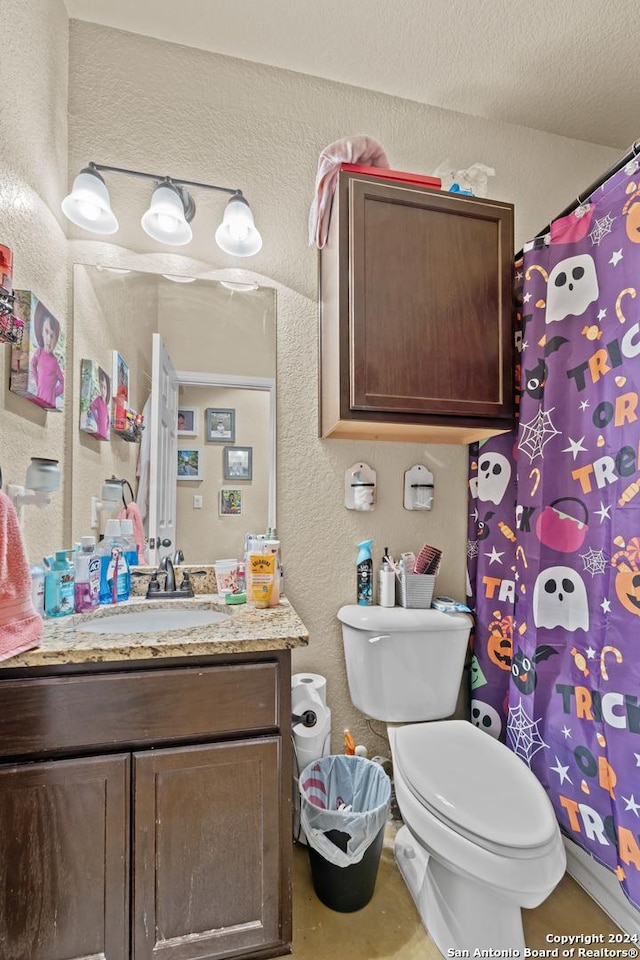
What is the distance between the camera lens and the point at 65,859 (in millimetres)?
940

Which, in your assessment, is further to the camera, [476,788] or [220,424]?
[220,424]

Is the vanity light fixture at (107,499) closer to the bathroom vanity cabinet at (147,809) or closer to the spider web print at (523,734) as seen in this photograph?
the bathroom vanity cabinet at (147,809)

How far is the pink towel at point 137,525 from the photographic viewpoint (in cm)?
146

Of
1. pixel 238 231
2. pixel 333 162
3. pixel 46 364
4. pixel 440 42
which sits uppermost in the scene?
pixel 440 42

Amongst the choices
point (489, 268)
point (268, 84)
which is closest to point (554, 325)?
point (489, 268)

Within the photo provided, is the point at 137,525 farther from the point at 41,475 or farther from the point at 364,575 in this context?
the point at 364,575

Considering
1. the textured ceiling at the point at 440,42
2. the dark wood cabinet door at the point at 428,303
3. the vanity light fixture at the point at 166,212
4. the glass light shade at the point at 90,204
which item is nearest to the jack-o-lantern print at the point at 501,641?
the dark wood cabinet door at the point at 428,303

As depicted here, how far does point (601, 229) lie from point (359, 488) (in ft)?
3.50

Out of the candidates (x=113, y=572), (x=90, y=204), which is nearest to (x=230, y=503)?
(x=113, y=572)

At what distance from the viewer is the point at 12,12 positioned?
1.14 m

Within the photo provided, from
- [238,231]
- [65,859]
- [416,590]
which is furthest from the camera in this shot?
[416,590]

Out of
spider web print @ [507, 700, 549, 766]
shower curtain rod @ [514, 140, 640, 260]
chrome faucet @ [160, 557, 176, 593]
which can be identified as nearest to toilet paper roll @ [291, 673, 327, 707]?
chrome faucet @ [160, 557, 176, 593]

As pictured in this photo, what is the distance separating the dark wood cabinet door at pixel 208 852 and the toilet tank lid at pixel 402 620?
53cm

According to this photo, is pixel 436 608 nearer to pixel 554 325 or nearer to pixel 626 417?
pixel 626 417
